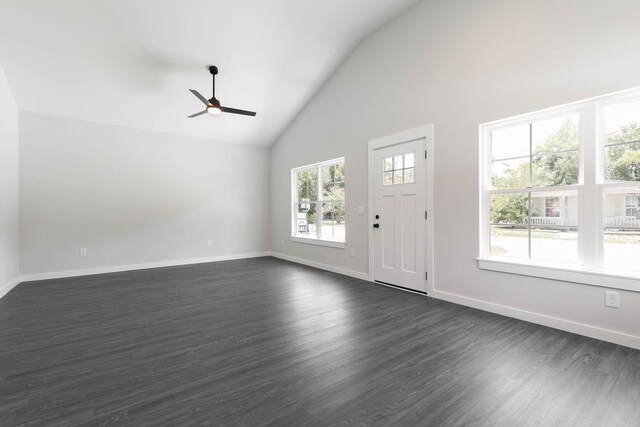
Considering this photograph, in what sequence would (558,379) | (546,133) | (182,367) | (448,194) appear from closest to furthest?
(558,379) → (182,367) → (546,133) → (448,194)

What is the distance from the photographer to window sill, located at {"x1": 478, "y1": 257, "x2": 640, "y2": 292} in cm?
234

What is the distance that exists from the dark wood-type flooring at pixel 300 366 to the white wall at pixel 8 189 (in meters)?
0.88

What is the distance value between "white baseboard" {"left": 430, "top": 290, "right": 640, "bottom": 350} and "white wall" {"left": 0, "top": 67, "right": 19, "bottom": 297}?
19.8 ft

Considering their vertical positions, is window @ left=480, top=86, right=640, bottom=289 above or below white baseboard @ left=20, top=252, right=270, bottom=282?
above

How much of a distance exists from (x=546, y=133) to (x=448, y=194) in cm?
112

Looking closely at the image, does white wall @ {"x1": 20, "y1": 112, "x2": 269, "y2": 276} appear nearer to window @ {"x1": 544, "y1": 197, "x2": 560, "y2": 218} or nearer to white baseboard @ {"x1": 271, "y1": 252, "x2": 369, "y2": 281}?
white baseboard @ {"x1": 271, "y1": 252, "x2": 369, "y2": 281}

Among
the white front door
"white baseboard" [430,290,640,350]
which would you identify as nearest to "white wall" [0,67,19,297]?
the white front door

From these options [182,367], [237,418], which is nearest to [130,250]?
[182,367]

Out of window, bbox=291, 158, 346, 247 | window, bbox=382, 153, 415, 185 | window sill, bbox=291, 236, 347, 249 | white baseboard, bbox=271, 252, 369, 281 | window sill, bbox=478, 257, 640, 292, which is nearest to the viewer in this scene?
window sill, bbox=478, 257, 640, 292

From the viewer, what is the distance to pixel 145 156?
5.72 meters

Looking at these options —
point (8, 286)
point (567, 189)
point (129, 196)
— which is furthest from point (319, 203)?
point (8, 286)

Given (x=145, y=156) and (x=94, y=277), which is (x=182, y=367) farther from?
(x=145, y=156)

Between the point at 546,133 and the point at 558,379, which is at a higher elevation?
the point at 546,133

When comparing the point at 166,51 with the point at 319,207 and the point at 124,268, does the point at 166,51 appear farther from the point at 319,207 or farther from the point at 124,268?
the point at 124,268
